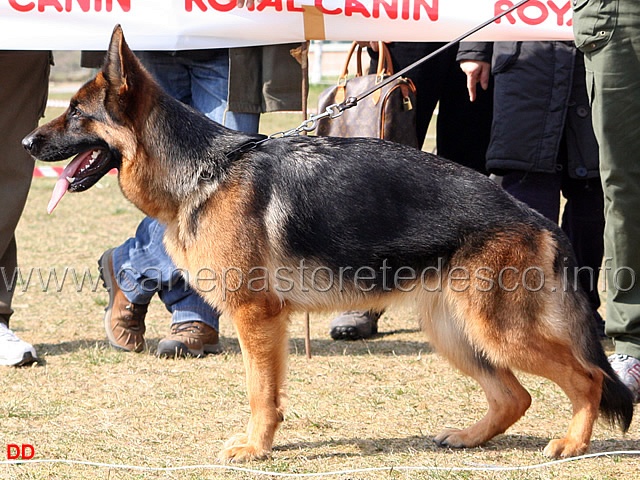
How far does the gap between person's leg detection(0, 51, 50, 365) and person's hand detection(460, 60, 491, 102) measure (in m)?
2.43

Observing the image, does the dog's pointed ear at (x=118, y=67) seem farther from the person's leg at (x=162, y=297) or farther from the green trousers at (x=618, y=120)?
the green trousers at (x=618, y=120)

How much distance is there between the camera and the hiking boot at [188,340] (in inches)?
199

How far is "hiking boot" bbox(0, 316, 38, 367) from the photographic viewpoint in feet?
15.8

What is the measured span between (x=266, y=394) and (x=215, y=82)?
2.23 m

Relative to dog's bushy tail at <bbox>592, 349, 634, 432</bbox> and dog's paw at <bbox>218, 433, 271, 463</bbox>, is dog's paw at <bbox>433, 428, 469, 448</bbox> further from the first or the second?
dog's paw at <bbox>218, 433, 271, 463</bbox>

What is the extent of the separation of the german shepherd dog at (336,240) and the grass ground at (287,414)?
0.18m

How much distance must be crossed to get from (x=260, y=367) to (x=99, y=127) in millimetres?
1172

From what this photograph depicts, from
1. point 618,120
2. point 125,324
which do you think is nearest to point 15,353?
point 125,324

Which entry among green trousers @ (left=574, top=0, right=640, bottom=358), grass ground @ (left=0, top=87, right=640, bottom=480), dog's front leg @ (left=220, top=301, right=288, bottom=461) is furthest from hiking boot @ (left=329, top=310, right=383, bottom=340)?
dog's front leg @ (left=220, top=301, right=288, bottom=461)

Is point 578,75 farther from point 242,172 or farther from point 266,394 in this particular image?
point 266,394

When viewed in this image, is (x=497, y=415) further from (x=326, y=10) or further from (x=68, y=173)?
(x=326, y=10)

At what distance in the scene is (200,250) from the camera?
3.58 m

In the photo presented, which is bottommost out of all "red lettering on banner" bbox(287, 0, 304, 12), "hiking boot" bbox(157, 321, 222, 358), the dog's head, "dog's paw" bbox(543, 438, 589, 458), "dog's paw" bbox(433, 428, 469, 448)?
"hiking boot" bbox(157, 321, 222, 358)

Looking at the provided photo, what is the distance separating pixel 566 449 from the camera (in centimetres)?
350
